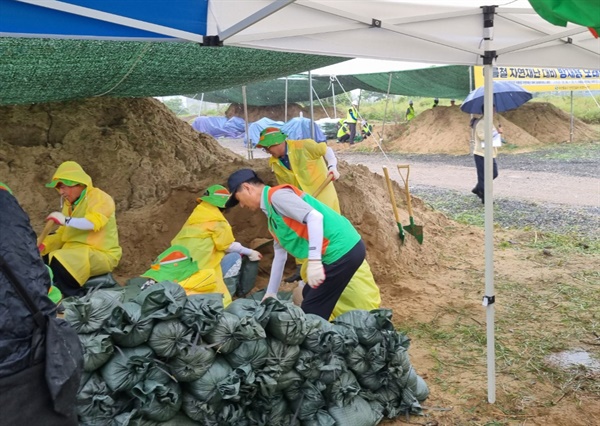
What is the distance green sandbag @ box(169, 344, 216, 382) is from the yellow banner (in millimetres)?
14775

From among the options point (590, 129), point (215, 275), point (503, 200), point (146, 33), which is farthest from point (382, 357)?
point (590, 129)

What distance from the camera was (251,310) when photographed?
10.4ft

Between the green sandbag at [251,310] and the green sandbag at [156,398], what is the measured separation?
1.59 ft

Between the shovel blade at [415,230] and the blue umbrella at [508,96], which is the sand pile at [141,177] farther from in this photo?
the blue umbrella at [508,96]

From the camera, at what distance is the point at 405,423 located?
3.47 metres

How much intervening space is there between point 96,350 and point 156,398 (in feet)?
1.13

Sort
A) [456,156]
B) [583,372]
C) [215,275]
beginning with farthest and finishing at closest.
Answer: [456,156] < [215,275] < [583,372]

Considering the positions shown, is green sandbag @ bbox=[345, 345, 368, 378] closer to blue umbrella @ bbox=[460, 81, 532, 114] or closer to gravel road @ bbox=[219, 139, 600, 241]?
gravel road @ bbox=[219, 139, 600, 241]

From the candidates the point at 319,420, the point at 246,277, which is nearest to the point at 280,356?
the point at 319,420

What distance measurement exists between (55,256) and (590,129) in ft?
63.9

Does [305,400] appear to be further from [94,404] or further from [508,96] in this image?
[508,96]

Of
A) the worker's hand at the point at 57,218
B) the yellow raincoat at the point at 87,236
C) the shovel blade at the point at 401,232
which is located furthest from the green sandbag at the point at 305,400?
the shovel blade at the point at 401,232

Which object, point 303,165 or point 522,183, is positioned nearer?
point 303,165

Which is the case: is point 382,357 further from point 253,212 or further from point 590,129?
point 590,129
